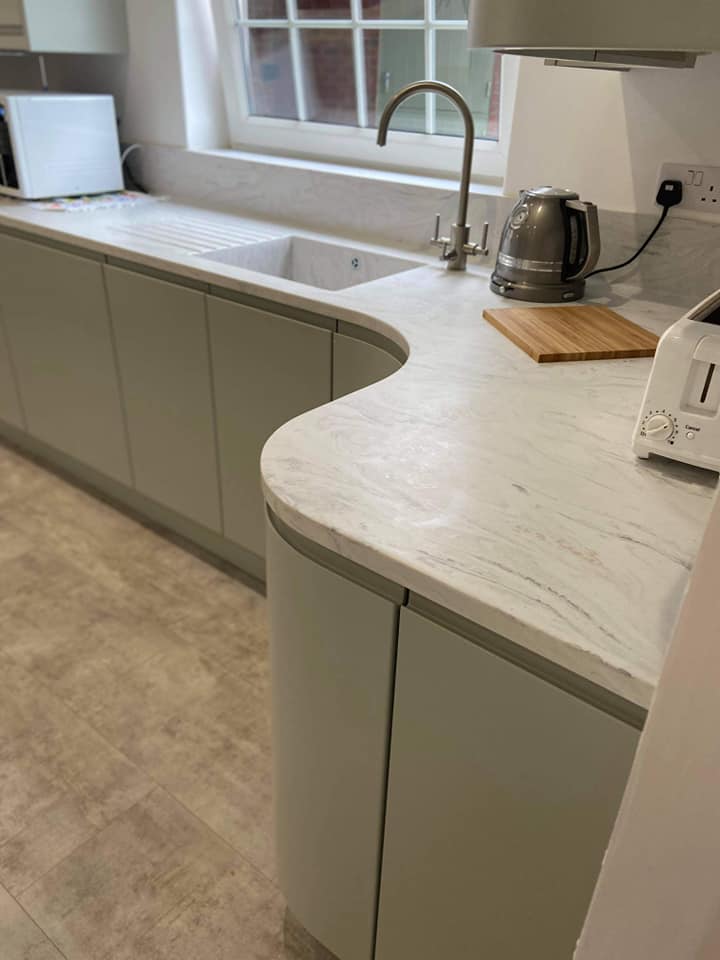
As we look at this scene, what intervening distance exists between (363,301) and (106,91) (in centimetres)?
187

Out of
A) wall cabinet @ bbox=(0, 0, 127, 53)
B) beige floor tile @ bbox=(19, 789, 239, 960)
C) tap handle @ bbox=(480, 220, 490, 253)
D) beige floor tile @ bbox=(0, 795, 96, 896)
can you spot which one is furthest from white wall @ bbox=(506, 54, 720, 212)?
beige floor tile @ bbox=(0, 795, 96, 896)

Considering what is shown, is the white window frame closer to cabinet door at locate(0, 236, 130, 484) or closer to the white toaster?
cabinet door at locate(0, 236, 130, 484)

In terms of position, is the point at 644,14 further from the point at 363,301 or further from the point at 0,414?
the point at 0,414

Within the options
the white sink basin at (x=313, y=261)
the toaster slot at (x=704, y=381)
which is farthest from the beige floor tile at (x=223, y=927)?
the white sink basin at (x=313, y=261)

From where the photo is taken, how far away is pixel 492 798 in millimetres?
845

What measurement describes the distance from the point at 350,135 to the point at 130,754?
1.98m

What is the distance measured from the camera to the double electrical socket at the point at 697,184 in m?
1.62

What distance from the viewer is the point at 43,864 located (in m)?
1.46

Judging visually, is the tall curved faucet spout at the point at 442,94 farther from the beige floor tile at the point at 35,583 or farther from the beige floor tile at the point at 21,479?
the beige floor tile at the point at 21,479

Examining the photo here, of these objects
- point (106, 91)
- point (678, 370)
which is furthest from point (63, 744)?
point (106, 91)

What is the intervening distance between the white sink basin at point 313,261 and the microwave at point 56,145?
83cm

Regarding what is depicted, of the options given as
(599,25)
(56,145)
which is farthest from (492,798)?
(56,145)

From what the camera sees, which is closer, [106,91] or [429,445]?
[429,445]

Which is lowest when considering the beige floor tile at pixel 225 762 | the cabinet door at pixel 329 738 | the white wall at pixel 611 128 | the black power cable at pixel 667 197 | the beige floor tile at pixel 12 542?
the beige floor tile at pixel 12 542
